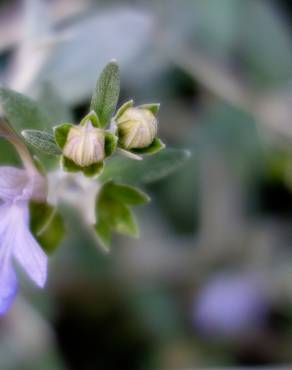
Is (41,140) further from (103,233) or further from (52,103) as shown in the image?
(52,103)

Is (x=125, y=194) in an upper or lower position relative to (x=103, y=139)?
lower

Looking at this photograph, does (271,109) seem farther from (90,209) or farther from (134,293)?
(90,209)

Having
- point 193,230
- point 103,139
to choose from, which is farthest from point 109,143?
point 193,230

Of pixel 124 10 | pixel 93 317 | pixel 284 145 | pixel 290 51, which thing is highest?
pixel 124 10

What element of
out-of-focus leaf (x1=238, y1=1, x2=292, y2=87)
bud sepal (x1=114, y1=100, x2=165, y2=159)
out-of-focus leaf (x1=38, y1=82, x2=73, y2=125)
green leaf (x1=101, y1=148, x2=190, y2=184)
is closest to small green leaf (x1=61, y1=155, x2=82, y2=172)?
bud sepal (x1=114, y1=100, x2=165, y2=159)

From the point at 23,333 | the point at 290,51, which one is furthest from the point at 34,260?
the point at 290,51

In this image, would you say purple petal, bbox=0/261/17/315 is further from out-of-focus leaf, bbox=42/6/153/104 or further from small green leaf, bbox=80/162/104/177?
out-of-focus leaf, bbox=42/6/153/104

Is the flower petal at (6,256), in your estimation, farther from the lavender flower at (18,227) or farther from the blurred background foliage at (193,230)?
the blurred background foliage at (193,230)
